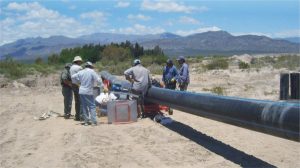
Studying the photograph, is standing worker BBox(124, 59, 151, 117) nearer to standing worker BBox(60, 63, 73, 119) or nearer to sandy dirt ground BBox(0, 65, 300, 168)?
sandy dirt ground BBox(0, 65, 300, 168)

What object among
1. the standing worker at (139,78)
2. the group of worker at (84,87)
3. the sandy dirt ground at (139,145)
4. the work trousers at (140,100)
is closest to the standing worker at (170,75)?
the sandy dirt ground at (139,145)

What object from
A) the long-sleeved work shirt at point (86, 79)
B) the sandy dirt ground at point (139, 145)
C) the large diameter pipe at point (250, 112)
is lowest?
the sandy dirt ground at point (139, 145)

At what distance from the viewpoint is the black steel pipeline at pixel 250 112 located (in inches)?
314

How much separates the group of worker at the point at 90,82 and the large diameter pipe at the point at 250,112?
202 cm

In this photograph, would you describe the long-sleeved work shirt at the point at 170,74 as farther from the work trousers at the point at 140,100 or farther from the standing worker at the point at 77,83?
the standing worker at the point at 77,83

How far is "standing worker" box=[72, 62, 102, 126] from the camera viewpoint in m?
13.6

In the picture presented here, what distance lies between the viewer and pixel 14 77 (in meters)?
33.9

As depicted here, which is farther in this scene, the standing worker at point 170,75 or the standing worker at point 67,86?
the standing worker at point 170,75

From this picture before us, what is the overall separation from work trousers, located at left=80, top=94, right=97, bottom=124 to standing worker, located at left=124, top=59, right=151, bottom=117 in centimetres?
124

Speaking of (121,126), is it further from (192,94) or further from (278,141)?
(278,141)

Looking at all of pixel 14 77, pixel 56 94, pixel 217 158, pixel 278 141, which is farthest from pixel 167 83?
pixel 14 77

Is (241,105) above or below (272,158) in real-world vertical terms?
Answer: above

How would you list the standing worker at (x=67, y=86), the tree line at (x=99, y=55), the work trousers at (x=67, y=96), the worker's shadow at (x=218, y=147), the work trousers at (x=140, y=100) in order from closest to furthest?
the worker's shadow at (x=218, y=147) → the work trousers at (x=140, y=100) → the standing worker at (x=67, y=86) → the work trousers at (x=67, y=96) → the tree line at (x=99, y=55)

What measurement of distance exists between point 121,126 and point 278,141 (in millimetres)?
4060
